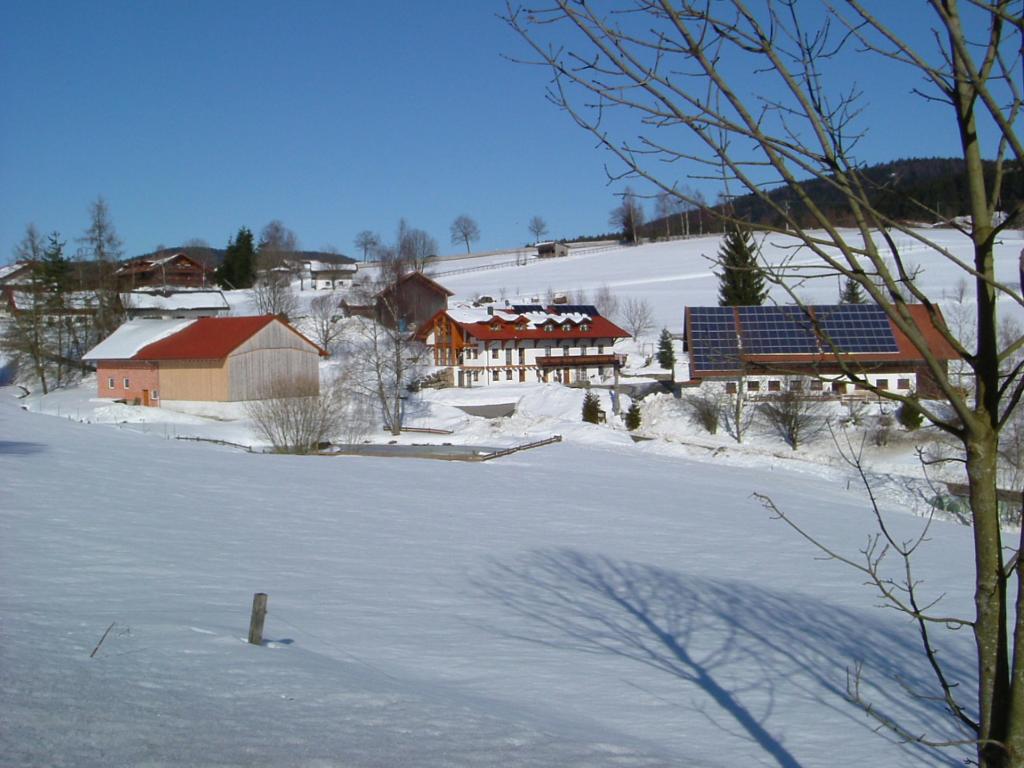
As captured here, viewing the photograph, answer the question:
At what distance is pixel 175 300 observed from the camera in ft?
212

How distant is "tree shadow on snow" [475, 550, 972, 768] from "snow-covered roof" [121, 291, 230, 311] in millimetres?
53058

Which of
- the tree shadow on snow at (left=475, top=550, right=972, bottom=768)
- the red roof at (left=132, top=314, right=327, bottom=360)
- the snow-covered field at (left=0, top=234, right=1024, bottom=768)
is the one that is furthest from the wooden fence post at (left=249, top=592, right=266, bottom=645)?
the red roof at (left=132, top=314, right=327, bottom=360)

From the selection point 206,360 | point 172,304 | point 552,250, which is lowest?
point 206,360

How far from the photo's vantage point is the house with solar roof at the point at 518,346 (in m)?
54.2

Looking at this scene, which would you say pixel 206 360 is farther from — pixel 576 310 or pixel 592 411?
pixel 576 310

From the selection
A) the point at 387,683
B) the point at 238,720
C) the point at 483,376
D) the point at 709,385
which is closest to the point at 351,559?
the point at 387,683

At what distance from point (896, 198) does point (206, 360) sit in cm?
4545

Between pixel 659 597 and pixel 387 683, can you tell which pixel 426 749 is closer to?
pixel 387 683

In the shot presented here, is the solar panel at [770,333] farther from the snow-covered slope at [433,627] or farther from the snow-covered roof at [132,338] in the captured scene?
the snow-covered roof at [132,338]

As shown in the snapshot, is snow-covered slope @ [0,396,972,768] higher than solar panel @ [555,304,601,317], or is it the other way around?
solar panel @ [555,304,601,317]

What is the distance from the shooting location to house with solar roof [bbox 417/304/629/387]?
5422cm

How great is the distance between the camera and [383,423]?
43781mm

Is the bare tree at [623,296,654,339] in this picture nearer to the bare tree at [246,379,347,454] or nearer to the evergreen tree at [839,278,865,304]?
the evergreen tree at [839,278,865,304]

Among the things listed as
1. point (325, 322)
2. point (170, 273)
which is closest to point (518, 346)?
point (325, 322)
